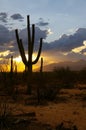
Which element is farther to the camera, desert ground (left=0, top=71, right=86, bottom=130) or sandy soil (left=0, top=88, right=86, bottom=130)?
sandy soil (left=0, top=88, right=86, bottom=130)

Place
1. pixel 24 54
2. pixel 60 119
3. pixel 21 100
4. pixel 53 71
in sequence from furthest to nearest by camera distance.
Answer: pixel 53 71 → pixel 24 54 → pixel 21 100 → pixel 60 119

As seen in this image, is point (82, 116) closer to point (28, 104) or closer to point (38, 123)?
point (38, 123)

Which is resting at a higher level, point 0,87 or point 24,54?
point 24,54

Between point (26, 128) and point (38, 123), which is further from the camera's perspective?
point (38, 123)

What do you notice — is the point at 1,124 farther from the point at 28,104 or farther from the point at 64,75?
the point at 64,75

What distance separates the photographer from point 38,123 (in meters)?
11.1

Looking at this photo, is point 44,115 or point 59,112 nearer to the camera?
point 44,115

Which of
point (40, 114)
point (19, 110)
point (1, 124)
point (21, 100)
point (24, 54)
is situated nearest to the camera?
point (1, 124)

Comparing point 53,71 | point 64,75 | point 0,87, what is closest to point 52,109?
point 0,87

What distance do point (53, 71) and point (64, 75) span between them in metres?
4.07

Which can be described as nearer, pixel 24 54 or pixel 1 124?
pixel 1 124

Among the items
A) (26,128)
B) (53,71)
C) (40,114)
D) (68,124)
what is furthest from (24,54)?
(53,71)

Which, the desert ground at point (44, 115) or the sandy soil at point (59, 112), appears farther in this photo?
the sandy soil at point (59, 112)

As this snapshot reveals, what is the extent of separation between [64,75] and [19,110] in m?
26.4
